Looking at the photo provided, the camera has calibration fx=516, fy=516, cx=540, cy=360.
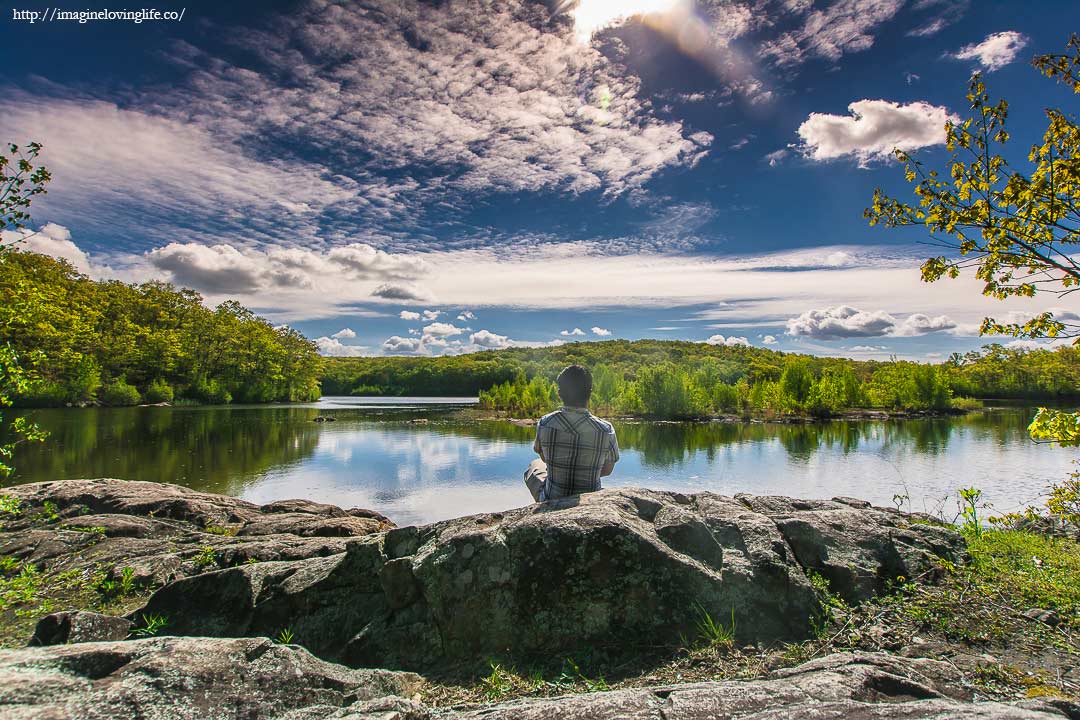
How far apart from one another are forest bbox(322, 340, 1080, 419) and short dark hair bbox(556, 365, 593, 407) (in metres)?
34.9

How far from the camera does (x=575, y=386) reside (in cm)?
599

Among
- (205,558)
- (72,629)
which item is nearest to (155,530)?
(205,558)

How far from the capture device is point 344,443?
119 ft

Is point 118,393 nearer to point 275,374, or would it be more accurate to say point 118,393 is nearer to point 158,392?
point 158,392

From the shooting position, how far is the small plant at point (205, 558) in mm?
7176

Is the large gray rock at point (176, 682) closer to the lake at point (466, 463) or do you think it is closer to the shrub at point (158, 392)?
the lake at point (466, 463)

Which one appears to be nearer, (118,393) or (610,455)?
(610,455)

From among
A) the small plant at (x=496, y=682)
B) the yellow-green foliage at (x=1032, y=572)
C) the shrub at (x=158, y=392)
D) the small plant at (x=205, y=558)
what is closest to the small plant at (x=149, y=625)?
the small plant at (x=205, y=558)

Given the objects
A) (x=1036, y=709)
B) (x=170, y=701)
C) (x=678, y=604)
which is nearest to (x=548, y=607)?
(x=678, y=604)

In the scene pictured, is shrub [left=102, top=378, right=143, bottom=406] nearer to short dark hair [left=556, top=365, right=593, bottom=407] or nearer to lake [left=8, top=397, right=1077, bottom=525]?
lake [left=8, top=397, right=1077, bottom=525]

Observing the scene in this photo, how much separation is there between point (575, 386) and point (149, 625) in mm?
4881

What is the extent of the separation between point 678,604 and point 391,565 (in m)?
2.59

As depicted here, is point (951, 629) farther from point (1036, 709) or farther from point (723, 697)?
point (723, 697)

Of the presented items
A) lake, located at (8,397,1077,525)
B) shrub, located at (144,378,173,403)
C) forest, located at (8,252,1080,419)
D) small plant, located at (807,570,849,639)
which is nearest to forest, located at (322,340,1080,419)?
forest, located at (8,252,1080,419)
